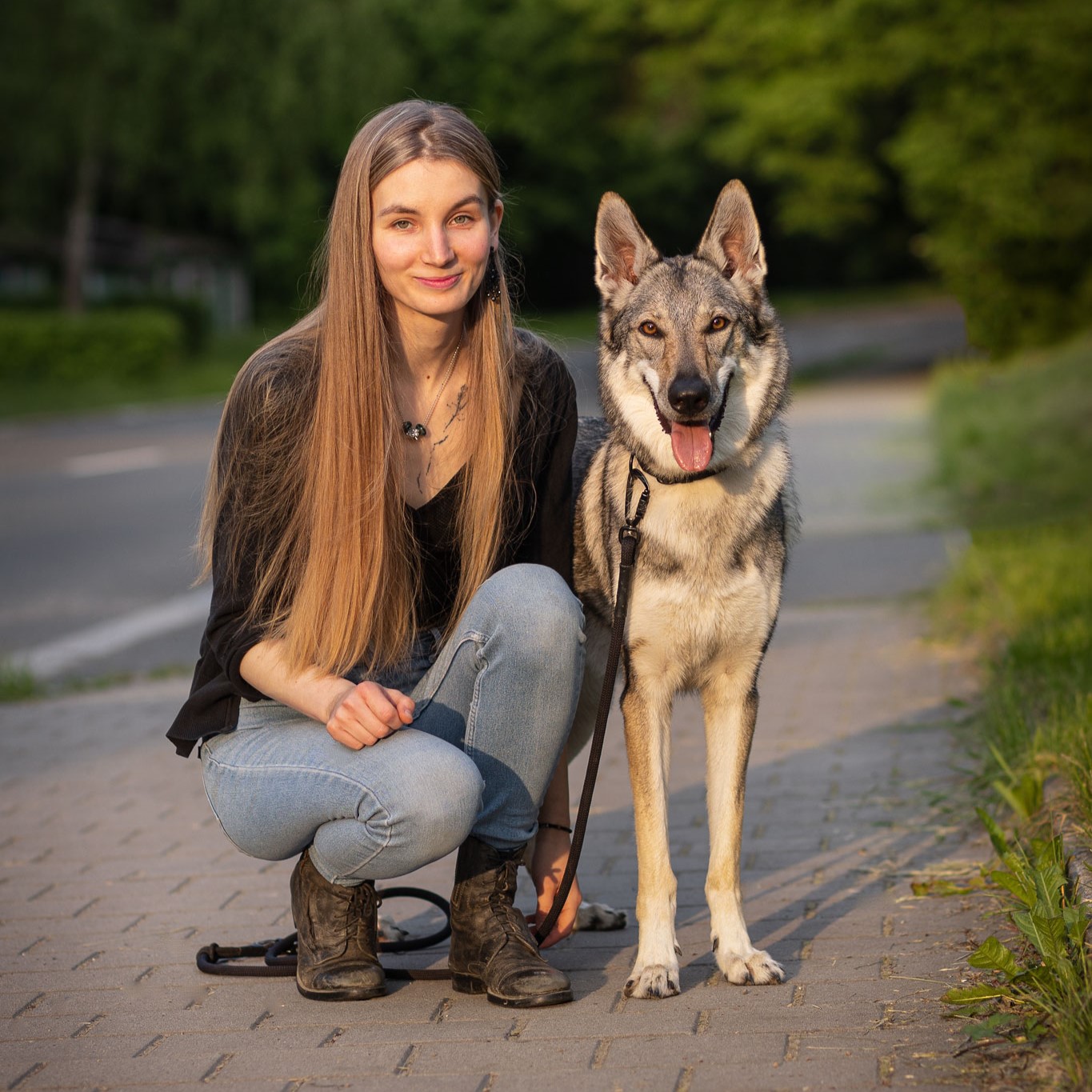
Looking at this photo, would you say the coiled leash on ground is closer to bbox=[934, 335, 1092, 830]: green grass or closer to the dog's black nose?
the dog's black nose

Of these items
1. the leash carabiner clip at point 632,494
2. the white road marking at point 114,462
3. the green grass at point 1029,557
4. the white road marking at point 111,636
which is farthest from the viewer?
the white road marking at point 114,462

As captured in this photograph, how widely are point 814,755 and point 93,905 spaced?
A: 2572mm

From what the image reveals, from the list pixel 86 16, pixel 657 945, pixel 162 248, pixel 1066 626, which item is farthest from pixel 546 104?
pixel 657 945

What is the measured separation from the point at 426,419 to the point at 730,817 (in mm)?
1238

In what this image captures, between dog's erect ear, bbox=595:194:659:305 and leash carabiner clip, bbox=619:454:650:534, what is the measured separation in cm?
47

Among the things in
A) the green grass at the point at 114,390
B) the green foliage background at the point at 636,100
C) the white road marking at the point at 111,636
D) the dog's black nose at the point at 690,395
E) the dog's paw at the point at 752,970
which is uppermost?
the green foliage background at the point at 636,100

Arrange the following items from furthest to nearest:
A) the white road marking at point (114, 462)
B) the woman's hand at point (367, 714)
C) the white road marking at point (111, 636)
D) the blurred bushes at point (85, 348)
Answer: the blurred bushes at point (85, 348), the white road marking at point (114, 462), the white road marking at point (111, 636), the woman's hand at point (367, 714)

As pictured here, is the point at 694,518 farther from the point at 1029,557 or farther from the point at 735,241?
the point at 1029,557

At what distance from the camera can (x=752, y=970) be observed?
3.37m

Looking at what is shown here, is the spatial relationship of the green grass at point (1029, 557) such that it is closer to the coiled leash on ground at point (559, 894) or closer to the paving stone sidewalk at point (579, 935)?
the paving stone sidewalk at point (579, 935)

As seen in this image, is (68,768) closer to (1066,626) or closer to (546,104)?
(1066,626)

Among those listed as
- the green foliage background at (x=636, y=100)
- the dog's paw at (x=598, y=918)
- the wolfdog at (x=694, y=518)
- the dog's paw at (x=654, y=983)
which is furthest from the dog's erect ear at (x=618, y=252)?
the green foliage background at (x=636, y=100)

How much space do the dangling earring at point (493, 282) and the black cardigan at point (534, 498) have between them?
17cm

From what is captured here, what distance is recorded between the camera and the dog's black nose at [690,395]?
3531 millimetres
